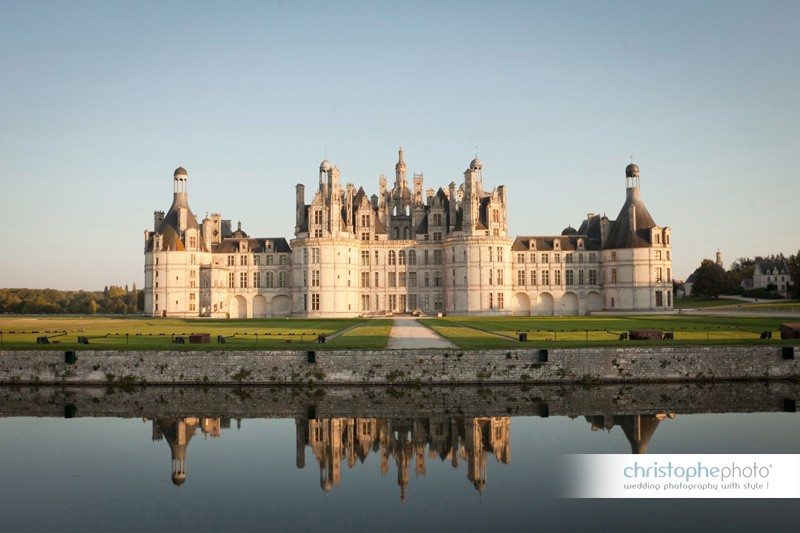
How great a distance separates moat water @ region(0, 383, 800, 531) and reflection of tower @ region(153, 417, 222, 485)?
0.07 metres

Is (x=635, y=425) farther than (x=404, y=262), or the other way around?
(x=404, y=262)

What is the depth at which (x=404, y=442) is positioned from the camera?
22625 mm

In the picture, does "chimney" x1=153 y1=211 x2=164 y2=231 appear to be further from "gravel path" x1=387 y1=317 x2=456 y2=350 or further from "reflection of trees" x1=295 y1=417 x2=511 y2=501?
"reflection of trees" x1=295 y1=417 x2=511 y2=501

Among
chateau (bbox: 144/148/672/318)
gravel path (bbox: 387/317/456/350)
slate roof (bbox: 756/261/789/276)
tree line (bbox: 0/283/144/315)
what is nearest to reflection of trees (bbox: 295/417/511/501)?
gravel path (bbox: 387/317/456/350)

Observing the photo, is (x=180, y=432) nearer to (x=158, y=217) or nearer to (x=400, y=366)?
(x=400, y=366)

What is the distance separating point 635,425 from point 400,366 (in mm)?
11337

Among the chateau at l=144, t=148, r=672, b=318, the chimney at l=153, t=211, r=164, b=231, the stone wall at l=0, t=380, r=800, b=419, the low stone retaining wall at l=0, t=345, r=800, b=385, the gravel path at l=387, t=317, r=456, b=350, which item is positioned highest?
the chimney at l=153, t=211, r=164, b=231

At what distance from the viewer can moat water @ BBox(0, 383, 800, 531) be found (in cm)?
1616

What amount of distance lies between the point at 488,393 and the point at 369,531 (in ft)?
53.1

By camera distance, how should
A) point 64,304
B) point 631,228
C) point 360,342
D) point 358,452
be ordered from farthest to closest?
point 64,304 → point 631,228 → point 360,342 → point 358,452

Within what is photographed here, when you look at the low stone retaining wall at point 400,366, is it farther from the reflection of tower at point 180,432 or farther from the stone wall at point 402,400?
the reflection of tower at point 180,432

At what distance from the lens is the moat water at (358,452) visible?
16.2 metres

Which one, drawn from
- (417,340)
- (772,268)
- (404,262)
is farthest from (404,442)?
(772,268)

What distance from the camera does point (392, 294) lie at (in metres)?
84.1
